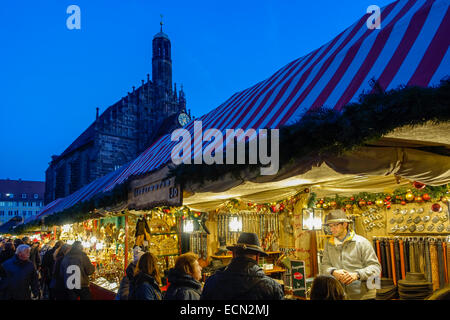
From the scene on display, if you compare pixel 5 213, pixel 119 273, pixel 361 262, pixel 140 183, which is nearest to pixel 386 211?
pixel 361 262

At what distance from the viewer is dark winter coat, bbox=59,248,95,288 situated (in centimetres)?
653

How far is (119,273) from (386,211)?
688 centimetres

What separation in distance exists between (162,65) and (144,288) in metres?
35.3

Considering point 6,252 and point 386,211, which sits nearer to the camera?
point 6,252

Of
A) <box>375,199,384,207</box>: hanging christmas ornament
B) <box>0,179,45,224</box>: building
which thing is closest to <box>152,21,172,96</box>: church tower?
<box>375,199,384,207</box>: hanging christmas ornament

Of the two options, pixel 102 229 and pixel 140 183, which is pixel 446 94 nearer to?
pixel 140 183

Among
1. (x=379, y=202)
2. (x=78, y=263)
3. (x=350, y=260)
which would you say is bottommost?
(x=78, y=263)

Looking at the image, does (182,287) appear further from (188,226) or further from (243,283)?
(188,226)

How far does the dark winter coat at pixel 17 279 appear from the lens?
5.94m

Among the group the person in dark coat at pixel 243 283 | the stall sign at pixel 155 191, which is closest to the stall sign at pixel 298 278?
the stall sign at pixel 155 191

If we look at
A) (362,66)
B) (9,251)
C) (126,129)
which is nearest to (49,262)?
(9,251)

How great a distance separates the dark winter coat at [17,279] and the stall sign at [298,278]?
4.61 m

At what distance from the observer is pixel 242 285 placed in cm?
285

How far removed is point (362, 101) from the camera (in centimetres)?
267
